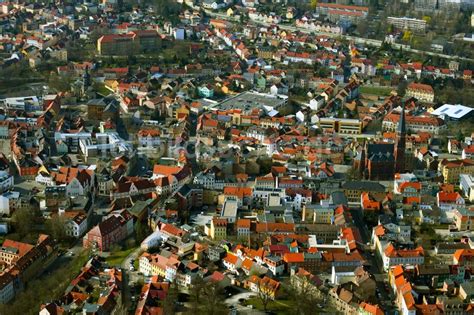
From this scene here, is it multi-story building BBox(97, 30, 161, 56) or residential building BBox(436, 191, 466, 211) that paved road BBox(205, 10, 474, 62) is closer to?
multi-story building BBox(97, 30, 161, 56)

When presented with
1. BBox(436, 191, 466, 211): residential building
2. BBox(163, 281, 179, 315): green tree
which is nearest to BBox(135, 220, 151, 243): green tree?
BBox(163, 281, 179, 315): green tree

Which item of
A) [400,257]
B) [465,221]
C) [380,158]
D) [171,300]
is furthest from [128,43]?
[171,300]

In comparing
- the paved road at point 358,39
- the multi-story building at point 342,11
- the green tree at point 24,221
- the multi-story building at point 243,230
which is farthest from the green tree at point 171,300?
the multi-story building at point 342,11

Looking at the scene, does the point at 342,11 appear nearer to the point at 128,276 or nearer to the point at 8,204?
the point at 8,204

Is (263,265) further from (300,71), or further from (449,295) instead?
(300,71)

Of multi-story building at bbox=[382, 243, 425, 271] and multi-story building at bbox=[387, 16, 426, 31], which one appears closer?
multi-story building at bbox=[382, 243, 425, 271]

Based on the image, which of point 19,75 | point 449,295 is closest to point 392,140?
point 449,295

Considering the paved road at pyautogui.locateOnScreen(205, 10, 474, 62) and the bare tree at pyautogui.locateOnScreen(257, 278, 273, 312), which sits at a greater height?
the paved road at pyautogui.locateOnScreen(205, 10, 474, 62)

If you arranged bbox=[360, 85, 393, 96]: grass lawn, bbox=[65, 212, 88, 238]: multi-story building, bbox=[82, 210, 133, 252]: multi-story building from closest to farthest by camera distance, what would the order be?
bbox=[82, 210, 133, 252]: multi-story building, bbox=[65, 212, 88, 238]: multi-story building, bbox=[360, 85, 393, 96]: grass lawn
